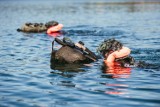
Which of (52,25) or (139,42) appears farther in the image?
(52,25)

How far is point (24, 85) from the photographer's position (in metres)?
11.6

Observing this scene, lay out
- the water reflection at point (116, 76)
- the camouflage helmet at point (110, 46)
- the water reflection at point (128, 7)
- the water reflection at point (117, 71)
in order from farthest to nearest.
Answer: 1. the water reflection at point (128, 7)
2. the camouflage helmet at point (110, 46)
3. the water reflection at point (117, 71)
4. the water reflection at point (116, 76)

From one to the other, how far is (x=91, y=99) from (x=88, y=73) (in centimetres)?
361

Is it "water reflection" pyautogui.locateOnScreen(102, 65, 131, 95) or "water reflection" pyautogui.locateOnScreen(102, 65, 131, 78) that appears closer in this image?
"water reflection" pyautogui.locateOnScreen(102, 65, 131, 95)

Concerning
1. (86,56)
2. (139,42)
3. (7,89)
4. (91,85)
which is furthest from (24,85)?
(139,42)

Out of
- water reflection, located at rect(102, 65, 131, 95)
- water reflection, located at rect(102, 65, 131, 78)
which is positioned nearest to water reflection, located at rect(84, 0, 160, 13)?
water reflection, located at rect(102, 65, 131, 78)

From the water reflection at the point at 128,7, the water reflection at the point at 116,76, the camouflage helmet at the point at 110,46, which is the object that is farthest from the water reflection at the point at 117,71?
the water reflection at the point at 128,7

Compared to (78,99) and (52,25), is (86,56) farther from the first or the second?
(52,25)

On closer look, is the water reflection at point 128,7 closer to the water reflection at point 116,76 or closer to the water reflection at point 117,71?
the water reflection at point 117,71

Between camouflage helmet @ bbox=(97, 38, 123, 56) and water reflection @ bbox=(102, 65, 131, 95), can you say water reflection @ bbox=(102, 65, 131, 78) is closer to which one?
water reflection @ bbox=(102, 65, 131, 95)

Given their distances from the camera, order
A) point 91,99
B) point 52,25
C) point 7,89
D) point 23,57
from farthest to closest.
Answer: point 52,25, point 23,57, point 7,89, point 91,99

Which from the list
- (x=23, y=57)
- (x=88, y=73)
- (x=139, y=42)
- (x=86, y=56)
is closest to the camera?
(x=88, y=73)

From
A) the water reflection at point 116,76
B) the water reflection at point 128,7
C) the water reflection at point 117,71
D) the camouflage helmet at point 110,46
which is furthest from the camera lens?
the water reflection at point 128,7

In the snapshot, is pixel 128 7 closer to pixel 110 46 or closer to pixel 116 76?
pixel 110 46
